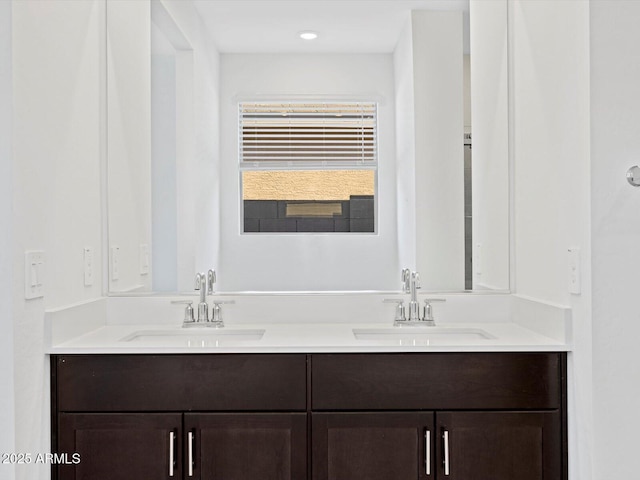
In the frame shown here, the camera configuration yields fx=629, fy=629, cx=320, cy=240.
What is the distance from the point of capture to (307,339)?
1913 mm

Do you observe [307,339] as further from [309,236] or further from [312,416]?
[309,236]

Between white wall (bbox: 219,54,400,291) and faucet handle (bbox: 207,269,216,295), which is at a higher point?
white wall (bbox: 219,54,400,291)

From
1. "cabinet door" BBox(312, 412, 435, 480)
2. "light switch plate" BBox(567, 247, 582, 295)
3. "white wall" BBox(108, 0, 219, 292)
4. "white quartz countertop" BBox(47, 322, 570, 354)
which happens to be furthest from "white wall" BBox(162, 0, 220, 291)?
"light switch plate" BBox(567, 247, 582, 295)

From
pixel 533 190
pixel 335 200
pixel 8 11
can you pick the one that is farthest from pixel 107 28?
pixel 533 190

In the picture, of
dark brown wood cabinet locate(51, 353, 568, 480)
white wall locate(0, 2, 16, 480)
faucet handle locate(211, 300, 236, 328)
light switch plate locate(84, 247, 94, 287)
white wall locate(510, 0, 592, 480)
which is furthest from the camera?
faucet handle locate(211, 300, 236, 328)

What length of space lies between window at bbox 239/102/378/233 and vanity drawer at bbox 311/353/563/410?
2.12 ft

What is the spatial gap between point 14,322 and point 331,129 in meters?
1.27

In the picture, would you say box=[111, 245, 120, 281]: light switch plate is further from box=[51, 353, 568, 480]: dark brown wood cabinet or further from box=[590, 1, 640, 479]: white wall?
box=[590, 1, 640, 479]: white wall

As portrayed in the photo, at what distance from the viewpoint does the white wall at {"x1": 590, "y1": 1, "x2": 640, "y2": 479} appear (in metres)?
1.66

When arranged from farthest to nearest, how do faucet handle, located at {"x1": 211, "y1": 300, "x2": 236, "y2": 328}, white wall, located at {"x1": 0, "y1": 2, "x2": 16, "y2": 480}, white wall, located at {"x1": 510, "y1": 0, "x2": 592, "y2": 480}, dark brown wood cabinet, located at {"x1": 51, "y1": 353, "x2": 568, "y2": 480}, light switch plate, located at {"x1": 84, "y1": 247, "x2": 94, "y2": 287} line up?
faucet handle, located at {"x1": 211, "y1": 300, "x2": 236, "y2": 328}
light switch plate, located at {"x1": 84, "y1": 247, "x2": 94, "y2": 287}
dark brown wood cabinet, located at {"x1": 51, "y1": 353, "x2": 568, "y2": 480}
white wall, located at {"x1": 510, "y1": 0, "x2": 592, "y2": 480}
white wall, located at {"x1": 0, "y1": 2, "x2": 16, "y2": 480}

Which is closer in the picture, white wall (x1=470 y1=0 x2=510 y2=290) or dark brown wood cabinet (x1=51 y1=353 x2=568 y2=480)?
dark brown wood cabinet (x1=51 y1=353 x2=568 y2=480)

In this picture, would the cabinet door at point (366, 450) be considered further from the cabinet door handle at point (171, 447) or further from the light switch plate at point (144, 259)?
the light switch plate at point (144, 259)

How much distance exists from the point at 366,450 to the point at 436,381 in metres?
0.28

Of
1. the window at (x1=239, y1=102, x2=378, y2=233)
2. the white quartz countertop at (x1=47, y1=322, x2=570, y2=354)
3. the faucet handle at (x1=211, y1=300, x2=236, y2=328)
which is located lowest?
the white quartz countertop at (x1=47, y1=322, x2=570, y2=354)
